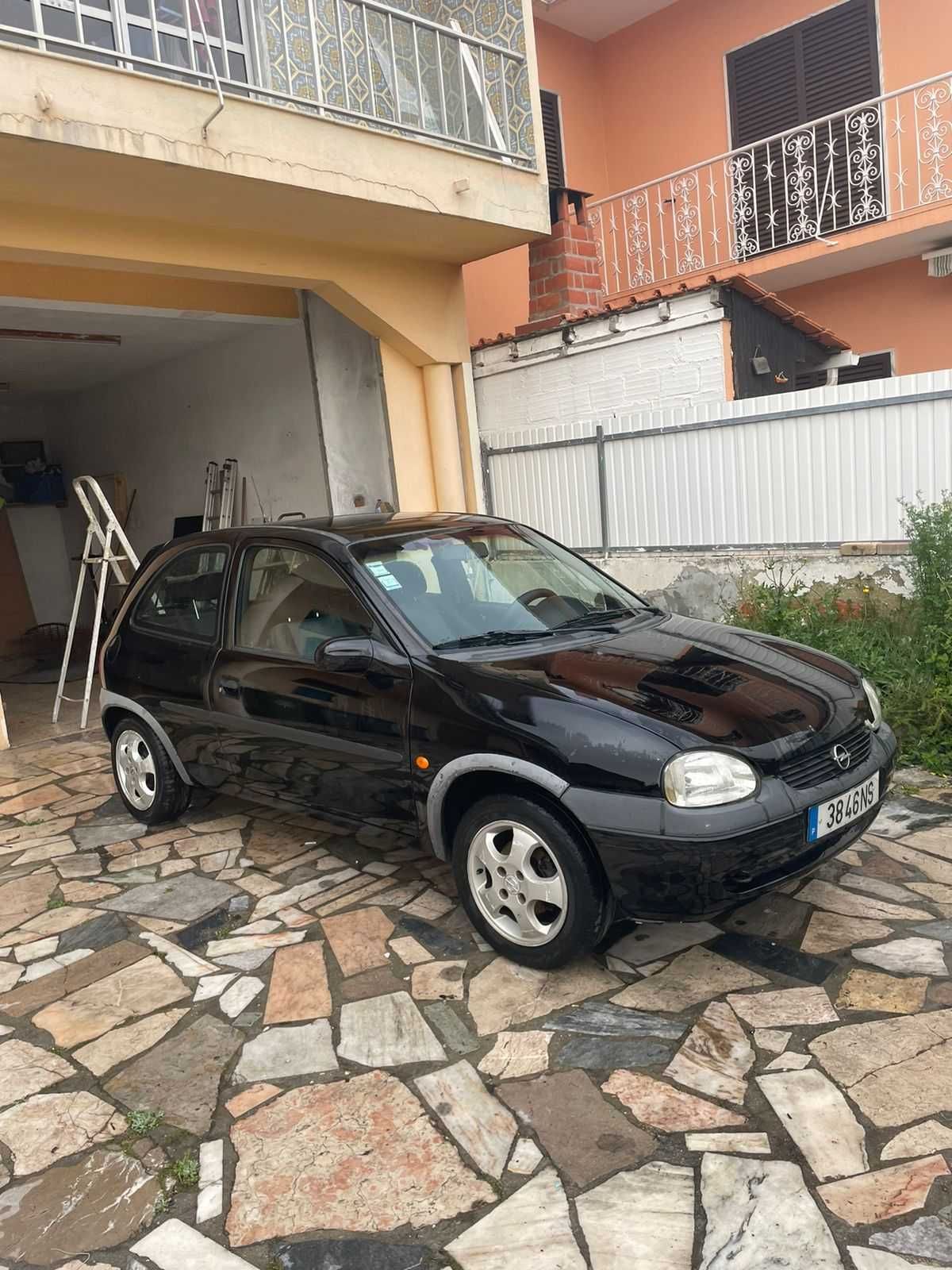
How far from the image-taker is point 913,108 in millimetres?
9852

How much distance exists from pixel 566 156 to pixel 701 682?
→ 35.3 ft

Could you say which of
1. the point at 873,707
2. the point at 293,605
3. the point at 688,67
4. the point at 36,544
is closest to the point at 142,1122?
the point at 293,605

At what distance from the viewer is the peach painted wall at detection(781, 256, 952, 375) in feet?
33.7

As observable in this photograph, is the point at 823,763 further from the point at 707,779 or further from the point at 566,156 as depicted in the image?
the point at 566,156

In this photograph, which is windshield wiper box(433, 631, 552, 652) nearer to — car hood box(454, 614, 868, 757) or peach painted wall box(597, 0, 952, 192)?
car hood box(454, 614, 868, 757)

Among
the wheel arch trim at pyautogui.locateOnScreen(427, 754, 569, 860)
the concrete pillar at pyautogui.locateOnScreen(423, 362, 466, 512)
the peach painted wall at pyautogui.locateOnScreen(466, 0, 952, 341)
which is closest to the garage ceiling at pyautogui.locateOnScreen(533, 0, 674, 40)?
the peach painted wall at pyautogui.locateOnScreen(466, 0, 952, 341)

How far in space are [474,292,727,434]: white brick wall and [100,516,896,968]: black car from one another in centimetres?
382

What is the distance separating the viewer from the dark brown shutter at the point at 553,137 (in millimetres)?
11820

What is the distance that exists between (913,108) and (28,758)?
34.8 ft

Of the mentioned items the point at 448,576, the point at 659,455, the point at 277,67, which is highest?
the point at 277,67

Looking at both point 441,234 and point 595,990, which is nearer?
point 595,990

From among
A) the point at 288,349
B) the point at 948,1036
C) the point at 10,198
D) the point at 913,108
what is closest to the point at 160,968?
the point at 948,1036

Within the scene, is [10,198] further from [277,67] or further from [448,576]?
[448,576]

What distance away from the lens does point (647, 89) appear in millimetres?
12062
